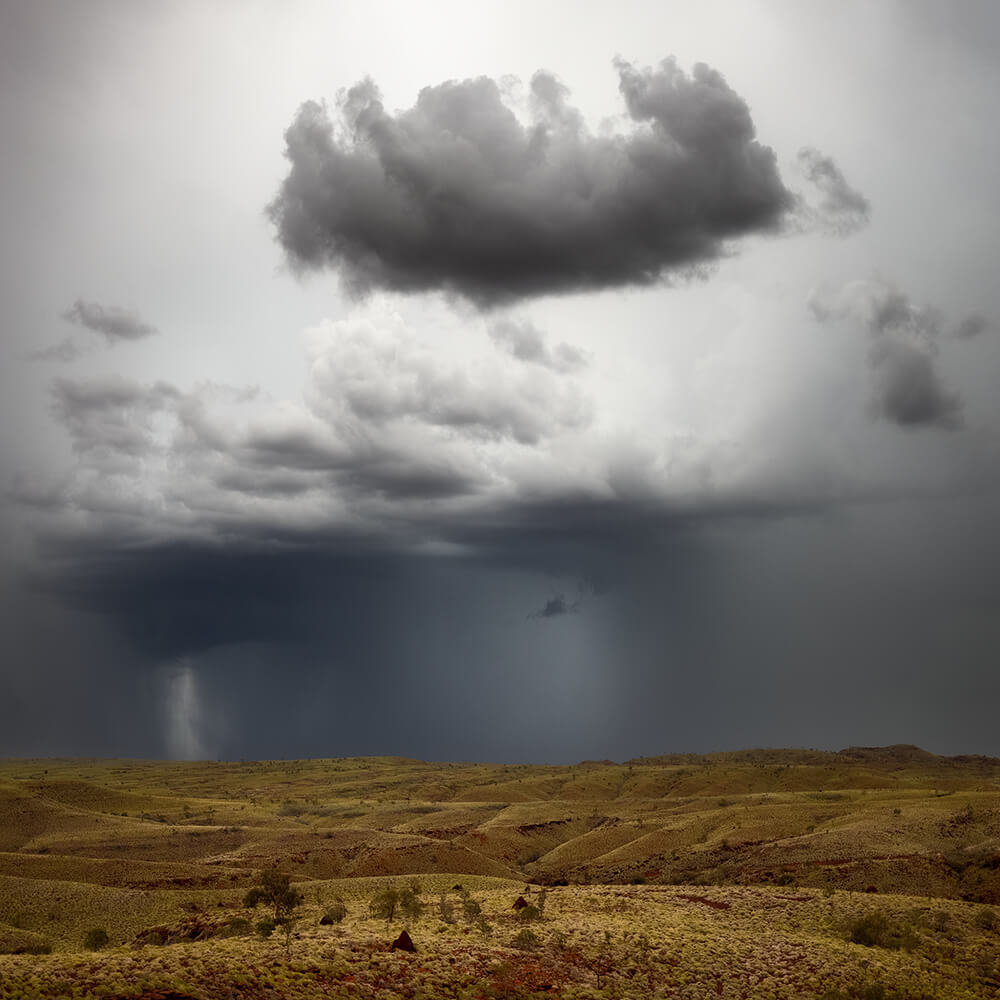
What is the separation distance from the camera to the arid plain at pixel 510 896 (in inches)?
1103

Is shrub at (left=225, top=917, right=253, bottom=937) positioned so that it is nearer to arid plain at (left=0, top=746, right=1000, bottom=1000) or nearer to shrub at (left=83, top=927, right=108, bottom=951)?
arid plain at (left=0, top=746, right=1000, bottom=1000)

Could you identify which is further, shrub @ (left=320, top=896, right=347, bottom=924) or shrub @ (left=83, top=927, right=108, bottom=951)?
shrub @ (left=320, top=896, right=347, bottom=924)

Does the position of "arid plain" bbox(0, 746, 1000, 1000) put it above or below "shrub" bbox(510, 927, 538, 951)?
below

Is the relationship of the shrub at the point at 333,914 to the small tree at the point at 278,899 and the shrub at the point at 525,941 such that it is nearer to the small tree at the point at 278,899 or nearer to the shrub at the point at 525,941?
the small tree at the point at 278,899

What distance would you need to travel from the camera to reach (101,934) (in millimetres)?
37938

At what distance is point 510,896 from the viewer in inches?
1912

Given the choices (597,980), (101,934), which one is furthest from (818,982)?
(101,934)

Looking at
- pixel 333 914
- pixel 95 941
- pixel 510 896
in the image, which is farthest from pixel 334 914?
pixel 510 896

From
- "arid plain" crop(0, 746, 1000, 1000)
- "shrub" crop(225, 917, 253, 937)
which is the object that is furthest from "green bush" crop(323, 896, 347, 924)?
"shrub" crop(225, 917, 253, 937)

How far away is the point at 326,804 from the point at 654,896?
82397mm

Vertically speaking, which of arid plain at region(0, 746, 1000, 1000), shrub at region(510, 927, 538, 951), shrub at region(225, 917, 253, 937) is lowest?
arid plain at region(0, 746, 1000, 1000)

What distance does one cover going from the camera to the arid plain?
2802cm

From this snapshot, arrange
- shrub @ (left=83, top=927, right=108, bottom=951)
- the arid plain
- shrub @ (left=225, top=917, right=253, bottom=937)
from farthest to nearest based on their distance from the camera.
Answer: shrub @ (left=83, top=927, right=108, bottom=951), shrub @ (left=225, top=917, right=253, bottom=937), the arid plain

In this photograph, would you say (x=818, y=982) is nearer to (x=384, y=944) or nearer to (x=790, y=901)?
(x=790, y=901)
